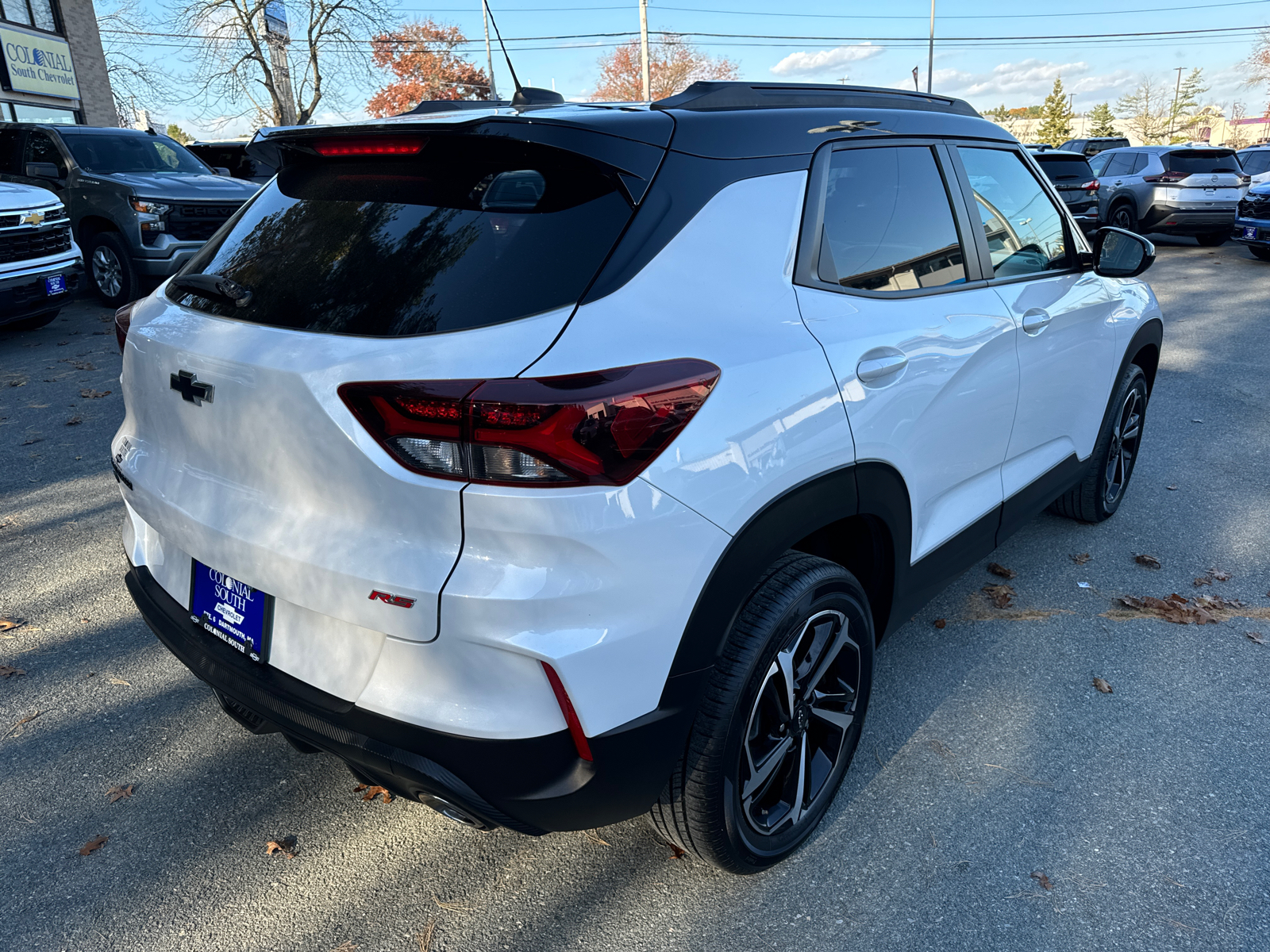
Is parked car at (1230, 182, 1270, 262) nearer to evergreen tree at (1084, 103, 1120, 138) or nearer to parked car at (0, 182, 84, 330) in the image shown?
parked car at (0, 182, 84, 330)

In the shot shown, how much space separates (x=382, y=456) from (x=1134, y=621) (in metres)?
3.19

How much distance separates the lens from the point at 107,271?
10055mm

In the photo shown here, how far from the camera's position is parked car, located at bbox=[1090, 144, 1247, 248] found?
607 inches

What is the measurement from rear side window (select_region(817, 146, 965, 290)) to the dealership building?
23259 mm

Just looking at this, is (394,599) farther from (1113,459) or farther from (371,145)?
(1113,459)

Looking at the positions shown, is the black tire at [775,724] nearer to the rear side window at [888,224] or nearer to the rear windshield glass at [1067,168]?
the rear side window at [888,224]

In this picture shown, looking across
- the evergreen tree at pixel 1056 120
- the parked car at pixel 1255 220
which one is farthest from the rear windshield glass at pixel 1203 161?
the evergreen tree at pixel 1056 120

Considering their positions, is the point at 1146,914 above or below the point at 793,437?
below

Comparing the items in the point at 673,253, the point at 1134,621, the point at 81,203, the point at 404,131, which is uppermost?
the point at 404,131

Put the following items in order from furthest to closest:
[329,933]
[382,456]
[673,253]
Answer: [329,933]
[673,253]
[382,456]

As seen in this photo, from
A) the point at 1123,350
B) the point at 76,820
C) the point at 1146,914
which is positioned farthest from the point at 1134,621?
the point at 76,820

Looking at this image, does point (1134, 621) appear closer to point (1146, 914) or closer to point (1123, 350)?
point (1123, 350)

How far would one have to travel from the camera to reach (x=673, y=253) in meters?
1.91

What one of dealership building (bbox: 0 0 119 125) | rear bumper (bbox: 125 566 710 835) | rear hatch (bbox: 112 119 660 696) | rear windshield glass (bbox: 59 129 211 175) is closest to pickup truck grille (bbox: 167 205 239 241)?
rear windshield glass (bbox: 59 129 211 175)
